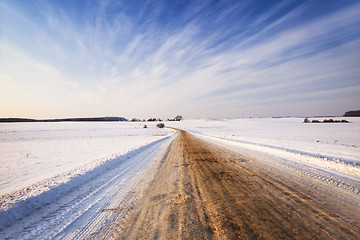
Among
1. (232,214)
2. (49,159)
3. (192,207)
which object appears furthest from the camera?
(49,159)

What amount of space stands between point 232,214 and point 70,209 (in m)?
3.18

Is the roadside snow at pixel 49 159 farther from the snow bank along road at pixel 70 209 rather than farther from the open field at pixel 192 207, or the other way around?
the open field at pixel 192 207

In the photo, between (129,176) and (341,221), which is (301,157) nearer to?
(341,221)

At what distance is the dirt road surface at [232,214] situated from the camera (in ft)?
7.33

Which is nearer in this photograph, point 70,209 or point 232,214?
point 232,214

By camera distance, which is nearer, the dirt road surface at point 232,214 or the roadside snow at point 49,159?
the dirt road surface at point 232,214

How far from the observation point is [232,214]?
8.94ft

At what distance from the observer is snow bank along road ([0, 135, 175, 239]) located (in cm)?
244

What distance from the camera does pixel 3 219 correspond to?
2.70 m

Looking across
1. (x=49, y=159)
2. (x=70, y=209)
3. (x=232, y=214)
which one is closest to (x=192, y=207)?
(x=232, y=214)

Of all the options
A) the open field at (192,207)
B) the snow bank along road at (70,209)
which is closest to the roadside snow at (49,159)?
the snow bank along road at (70,209)

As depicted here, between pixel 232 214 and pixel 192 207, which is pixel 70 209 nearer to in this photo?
pixel 192 207

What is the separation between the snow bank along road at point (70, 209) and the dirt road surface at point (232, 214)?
0.43 metres

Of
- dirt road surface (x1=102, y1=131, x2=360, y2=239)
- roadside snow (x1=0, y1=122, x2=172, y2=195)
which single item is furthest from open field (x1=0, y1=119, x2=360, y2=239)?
roadside snow (x1=0, y1=122, x2=172, y2=195)
